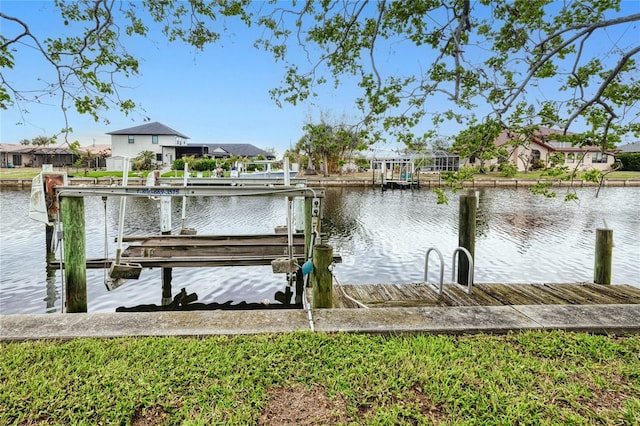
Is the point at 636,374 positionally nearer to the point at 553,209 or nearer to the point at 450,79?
the point at 450,79

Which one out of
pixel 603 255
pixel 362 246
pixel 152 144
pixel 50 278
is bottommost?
pixel 50 278

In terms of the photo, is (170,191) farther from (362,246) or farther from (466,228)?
(362,246)

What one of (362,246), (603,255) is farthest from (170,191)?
(362,246)

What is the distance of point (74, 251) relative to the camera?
17.9 ft

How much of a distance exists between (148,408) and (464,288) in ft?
16.1

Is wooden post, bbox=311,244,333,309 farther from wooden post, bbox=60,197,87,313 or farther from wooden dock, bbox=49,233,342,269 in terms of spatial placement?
wooden post, bbox=60,197,87,313

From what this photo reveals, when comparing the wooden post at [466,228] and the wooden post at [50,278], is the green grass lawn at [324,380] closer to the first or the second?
the wooden post at [466,228]

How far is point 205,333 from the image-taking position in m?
3.68

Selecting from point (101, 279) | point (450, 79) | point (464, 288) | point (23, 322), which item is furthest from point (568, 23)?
point (101, 279)

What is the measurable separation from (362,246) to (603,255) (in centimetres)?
711

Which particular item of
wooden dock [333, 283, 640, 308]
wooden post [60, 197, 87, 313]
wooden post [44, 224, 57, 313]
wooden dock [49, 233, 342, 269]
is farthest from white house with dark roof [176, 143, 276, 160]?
wooden dock [333, 283, 640, 308]

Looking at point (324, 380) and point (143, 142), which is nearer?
point (324, 380)

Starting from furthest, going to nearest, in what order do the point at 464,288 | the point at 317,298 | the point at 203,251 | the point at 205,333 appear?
the point at 203,251 < the point at 464,288 < the point at 317,298 < the point at 205,333

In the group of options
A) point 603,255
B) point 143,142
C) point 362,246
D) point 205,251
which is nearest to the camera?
point 603,255
